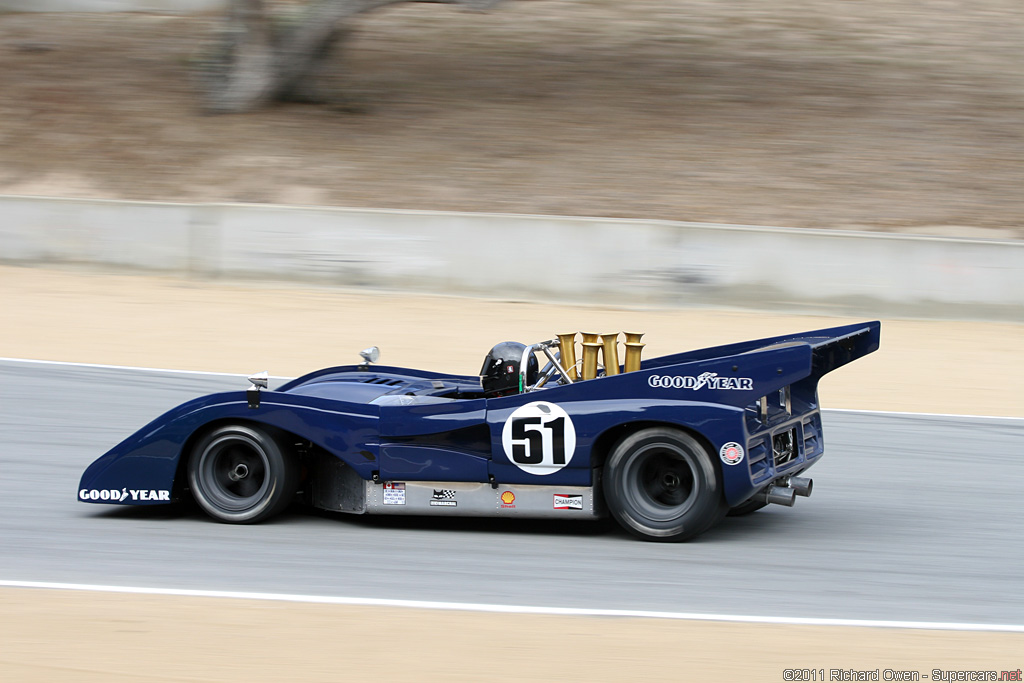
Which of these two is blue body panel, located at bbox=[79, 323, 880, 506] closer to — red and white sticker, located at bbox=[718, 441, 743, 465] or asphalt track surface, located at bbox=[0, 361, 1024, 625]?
red and white sticker, located at bbox=[718, 441, 743, 465]

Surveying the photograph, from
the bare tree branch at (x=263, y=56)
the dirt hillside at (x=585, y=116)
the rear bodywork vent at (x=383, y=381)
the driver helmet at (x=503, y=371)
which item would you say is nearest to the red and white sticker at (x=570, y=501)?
the driver helmet at (x=503, y=371)

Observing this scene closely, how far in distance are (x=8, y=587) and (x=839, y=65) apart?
22125 mm

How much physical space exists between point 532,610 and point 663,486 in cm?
128

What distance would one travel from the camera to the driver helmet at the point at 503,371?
6.63 metres

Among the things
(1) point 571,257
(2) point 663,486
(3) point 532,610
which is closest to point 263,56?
(1) point 571,257

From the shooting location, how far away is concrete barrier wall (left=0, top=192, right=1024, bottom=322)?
14.5 metres

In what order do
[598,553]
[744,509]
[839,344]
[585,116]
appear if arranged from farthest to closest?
[585,116]
[744,509]
[839,344]
[598,553]

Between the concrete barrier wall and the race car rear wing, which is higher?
the concrete barrier wall

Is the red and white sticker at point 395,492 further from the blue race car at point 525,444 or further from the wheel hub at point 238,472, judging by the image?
the wheel hub at point 238,472

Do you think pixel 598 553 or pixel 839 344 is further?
pixel 839 344

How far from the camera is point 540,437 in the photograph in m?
6.20

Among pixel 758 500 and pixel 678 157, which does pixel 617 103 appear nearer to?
pixel 678 157

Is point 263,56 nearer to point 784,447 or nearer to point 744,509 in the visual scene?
point 744,509

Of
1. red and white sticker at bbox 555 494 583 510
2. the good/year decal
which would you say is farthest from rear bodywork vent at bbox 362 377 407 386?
red and white sticker at bbox 555 494 583 510
